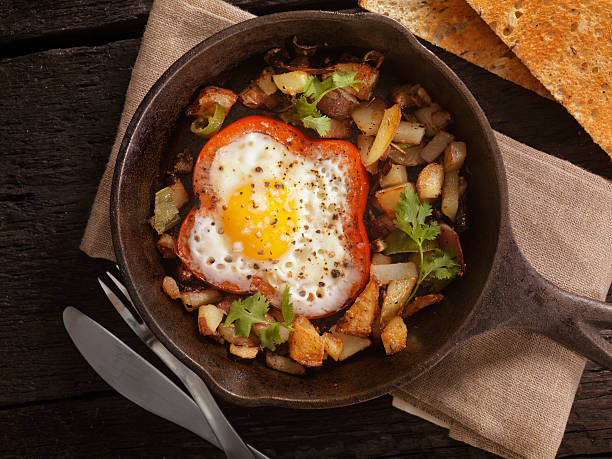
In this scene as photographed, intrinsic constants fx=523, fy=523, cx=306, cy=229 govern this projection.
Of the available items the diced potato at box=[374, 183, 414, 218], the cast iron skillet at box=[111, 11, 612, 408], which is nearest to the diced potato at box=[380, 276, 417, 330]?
the cast iron skillet at box=[111, 11, 612, 408]

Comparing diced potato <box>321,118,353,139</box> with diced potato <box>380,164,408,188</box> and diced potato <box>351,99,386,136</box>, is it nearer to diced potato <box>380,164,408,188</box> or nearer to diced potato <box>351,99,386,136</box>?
diced potato <box>351,99,386,136</box>

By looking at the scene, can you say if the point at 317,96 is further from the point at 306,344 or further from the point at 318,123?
the point at 306,344

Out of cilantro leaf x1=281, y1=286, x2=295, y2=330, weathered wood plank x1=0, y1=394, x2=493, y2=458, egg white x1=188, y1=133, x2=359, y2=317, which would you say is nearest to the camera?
cilantro leaf x1=281, y1=286, x2=295, y2=330

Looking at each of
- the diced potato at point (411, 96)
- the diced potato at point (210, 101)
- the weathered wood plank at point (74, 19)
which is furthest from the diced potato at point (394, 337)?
the weathered wood plank at point (74, 19)

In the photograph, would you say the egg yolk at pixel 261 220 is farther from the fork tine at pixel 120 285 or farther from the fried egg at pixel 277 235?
the fork tine at pixel 120 285

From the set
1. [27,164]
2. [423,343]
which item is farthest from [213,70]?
[423,343]

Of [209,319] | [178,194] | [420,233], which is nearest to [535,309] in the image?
[420,233]

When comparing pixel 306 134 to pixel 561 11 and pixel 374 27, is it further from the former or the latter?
pixel 561 11
